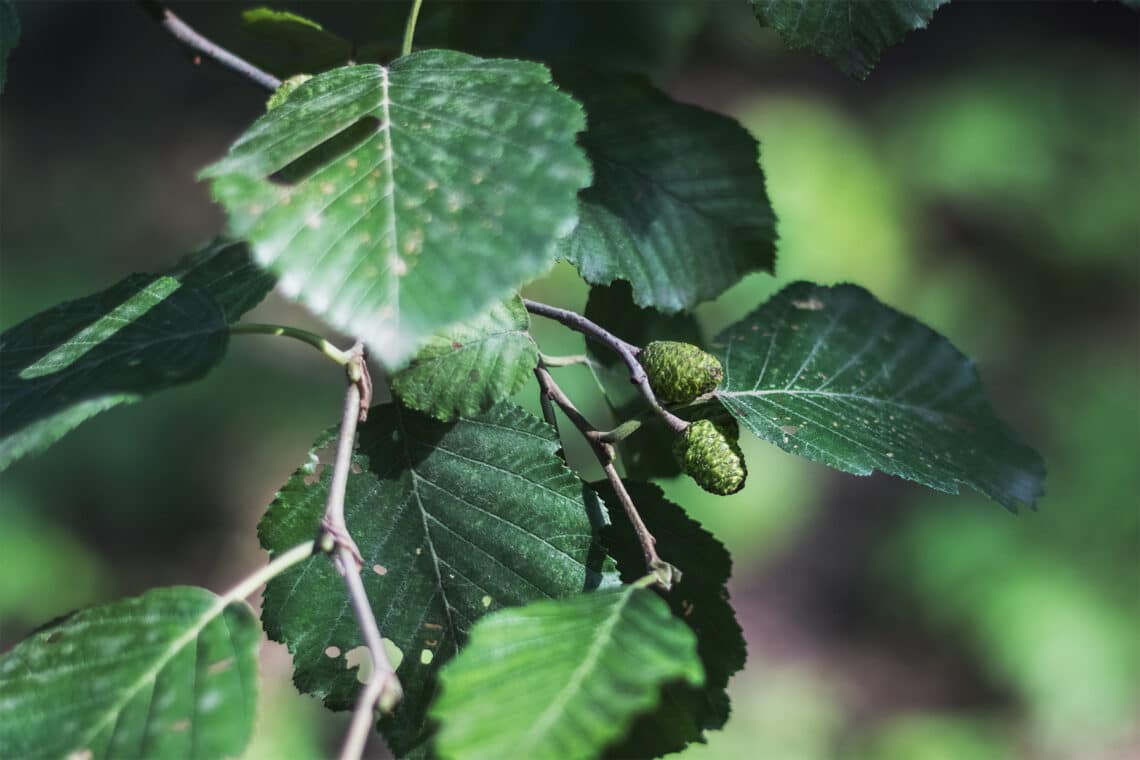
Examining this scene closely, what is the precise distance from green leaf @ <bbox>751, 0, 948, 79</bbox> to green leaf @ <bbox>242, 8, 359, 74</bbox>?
1.76 ft

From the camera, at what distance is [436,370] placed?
835 mm

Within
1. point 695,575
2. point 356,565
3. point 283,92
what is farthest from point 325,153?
point 695,575

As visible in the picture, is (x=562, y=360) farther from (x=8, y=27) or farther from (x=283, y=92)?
(x=8, y=27)

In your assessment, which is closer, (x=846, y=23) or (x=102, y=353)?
(x=102, y=353)

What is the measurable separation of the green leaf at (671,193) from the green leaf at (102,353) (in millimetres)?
387

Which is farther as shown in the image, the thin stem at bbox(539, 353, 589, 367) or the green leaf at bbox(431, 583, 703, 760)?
the thin stem at bbox(539, 353, 589, 367)

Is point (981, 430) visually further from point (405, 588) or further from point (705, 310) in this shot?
point (705, 310)

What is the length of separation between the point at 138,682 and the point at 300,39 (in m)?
0.79

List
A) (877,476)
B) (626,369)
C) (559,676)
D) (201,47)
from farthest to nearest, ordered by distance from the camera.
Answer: (877,476), (201,47), (626,369), (559,676)

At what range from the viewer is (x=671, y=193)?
1.11m

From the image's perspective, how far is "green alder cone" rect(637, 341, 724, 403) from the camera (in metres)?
0.84

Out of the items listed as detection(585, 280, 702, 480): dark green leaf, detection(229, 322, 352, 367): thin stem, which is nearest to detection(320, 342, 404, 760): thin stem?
detection(229, 322, 352, 367): thin stem

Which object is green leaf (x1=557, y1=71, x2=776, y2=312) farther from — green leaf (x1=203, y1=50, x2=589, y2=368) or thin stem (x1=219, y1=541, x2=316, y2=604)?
thin stem (x1=219, y1=541, x2=316, y2=604)

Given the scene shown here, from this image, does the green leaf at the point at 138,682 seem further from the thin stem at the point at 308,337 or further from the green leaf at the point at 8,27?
the green leaf at the point at 8,27
